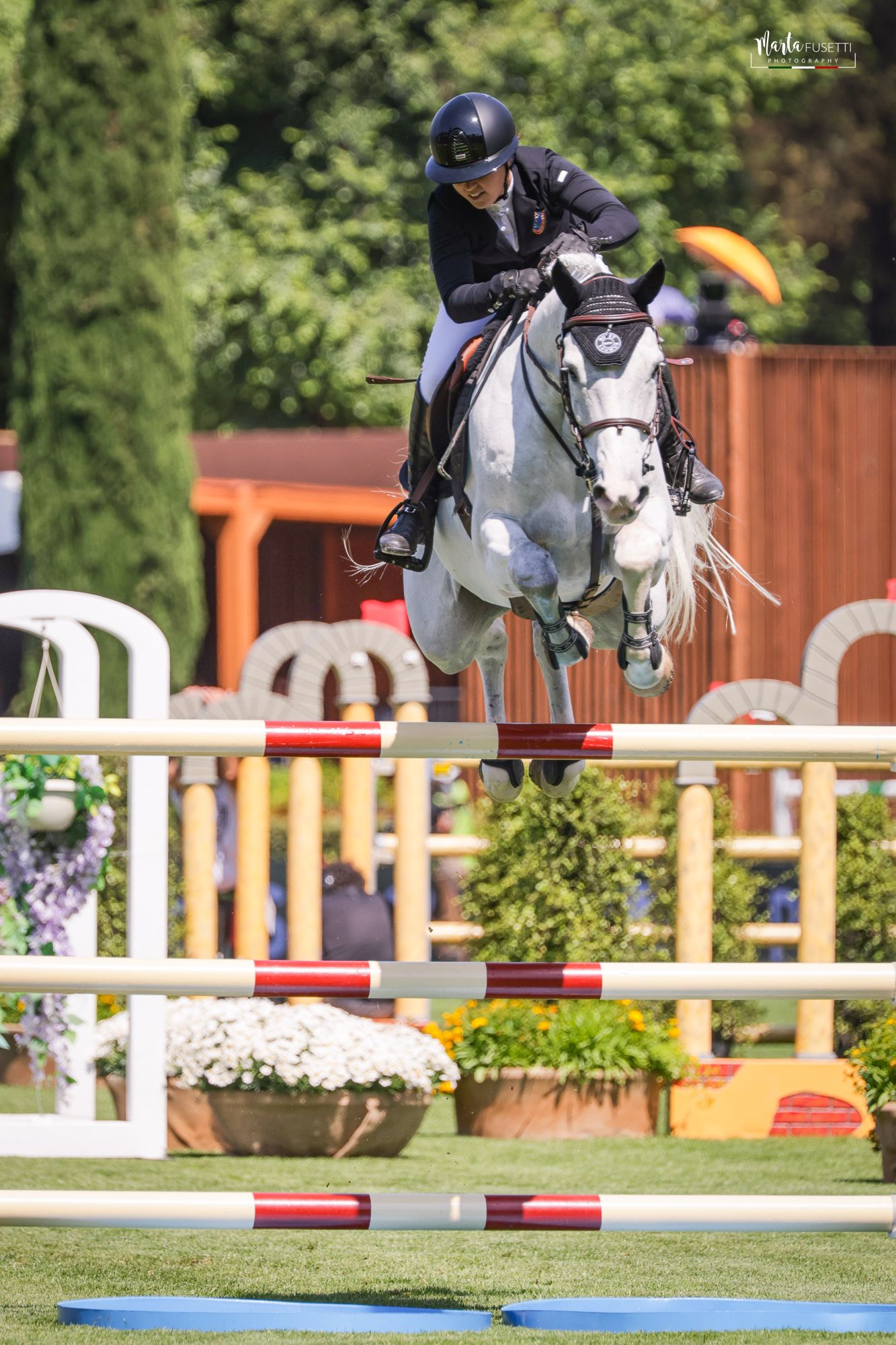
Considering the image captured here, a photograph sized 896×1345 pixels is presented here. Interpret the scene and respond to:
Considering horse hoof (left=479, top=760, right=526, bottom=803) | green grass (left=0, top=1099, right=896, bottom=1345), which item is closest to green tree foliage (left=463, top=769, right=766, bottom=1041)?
green grass (left=0, top=1099, right=896, bottom=1345)

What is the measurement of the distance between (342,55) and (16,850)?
17922 millimetres

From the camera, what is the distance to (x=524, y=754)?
4.23 m

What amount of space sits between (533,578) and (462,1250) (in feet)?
7.64

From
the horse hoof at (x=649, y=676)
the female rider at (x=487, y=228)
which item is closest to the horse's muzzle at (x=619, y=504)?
the horse hoof at (x=649, y=676)

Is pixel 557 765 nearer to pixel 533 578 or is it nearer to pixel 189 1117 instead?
pixel 533 578

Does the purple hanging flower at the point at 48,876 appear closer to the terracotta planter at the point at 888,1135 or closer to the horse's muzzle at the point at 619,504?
the terracotta planter at the point at 888,1135

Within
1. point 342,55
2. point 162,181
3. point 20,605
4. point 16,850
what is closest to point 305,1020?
point 16,850

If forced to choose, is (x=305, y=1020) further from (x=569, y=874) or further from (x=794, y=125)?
(x=794, y=125)

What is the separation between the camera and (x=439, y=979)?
4133 millimetres

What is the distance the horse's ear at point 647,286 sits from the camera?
173 inches

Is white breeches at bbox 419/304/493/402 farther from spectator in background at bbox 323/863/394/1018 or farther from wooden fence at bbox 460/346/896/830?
wooden fence at bbox 460/346/896/830

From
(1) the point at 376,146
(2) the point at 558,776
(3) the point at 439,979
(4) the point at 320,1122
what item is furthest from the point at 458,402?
(1) the point at 376,146

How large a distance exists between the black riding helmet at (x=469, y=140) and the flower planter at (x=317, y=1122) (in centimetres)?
362

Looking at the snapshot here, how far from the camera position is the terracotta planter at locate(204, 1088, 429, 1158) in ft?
22.7
